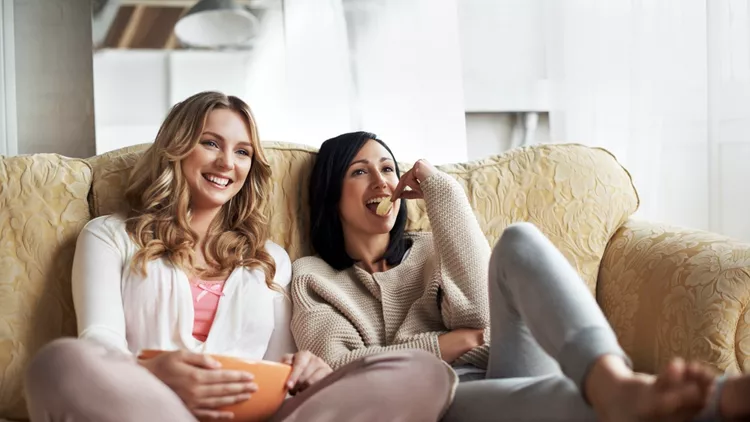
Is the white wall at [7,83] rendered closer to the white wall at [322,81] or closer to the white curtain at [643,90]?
the white wall at [322,81]

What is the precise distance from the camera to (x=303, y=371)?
4.13 feet

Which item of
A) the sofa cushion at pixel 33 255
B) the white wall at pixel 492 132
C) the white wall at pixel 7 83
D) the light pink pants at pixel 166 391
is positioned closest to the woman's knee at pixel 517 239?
the light pink pants at pixel 166 391

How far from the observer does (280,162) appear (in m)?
1.75

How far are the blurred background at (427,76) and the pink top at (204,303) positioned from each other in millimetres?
684

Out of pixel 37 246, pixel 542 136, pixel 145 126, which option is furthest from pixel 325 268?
pixel 542 136

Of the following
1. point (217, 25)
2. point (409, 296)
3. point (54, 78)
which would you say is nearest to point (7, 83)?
point (54, 78)

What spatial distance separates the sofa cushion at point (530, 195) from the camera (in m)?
1.74

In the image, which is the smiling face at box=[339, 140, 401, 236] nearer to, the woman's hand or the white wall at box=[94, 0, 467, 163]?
the woman's hand

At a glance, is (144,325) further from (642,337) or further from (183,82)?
(642,337)

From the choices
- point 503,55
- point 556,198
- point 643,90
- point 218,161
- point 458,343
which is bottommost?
point 458,343

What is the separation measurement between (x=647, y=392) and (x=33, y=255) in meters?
1.25

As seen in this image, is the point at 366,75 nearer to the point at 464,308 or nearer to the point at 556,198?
the point at 556,198

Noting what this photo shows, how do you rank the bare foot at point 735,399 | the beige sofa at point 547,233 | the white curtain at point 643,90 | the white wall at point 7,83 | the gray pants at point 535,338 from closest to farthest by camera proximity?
the bare foot at point 735,399 → the gray pants at point 535,338 → the beige sofa at point 547,233 → the white wall at point 7,83 → the white curtain at point 643,90

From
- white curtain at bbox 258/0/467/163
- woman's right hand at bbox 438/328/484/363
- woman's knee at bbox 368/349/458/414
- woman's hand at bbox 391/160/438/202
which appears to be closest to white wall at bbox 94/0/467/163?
white curtain at bbox 258/0/467/163
